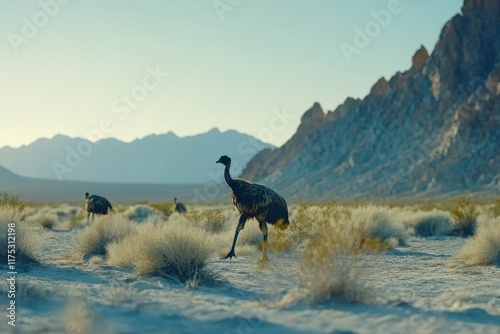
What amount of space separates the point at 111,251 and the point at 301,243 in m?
5.06

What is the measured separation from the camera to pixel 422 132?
7956cm

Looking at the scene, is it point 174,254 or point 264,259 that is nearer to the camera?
point 174,254

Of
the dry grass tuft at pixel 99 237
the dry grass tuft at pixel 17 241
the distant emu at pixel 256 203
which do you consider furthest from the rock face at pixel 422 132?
the dry grass tuft at pixel 17 241

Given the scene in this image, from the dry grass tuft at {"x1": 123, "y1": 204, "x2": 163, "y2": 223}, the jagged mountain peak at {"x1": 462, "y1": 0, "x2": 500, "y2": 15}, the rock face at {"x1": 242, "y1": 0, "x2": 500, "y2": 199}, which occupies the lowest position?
the dry grass tuft at {"x1": 123, "y1": 204, "x2": 163, "y2": 223}

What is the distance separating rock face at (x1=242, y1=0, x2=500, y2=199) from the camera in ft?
230

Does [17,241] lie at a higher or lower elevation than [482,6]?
lower

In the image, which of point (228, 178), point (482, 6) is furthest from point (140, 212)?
point (482, 6)

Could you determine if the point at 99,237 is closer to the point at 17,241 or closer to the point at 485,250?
the point at 17,241

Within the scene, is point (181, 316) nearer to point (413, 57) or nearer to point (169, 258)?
point (169, 258)

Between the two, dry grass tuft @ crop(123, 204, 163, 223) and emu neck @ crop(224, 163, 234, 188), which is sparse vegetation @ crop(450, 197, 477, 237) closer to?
emu neck @ crop(224, 163, 234, 188)

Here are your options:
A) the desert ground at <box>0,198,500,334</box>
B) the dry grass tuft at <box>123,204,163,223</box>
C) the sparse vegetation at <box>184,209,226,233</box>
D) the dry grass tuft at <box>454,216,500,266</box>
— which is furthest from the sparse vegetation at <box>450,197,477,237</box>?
the dry grass tuft at <box>123,204,163,223</box>

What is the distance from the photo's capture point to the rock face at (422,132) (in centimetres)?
7012

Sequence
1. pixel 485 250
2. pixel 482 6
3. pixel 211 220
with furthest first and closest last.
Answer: pixel 482 6 → pixel 211 220 → pixel 485 250

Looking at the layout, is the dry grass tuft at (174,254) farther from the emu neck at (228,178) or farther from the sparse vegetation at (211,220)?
the sparse vegetation at (211,220)
